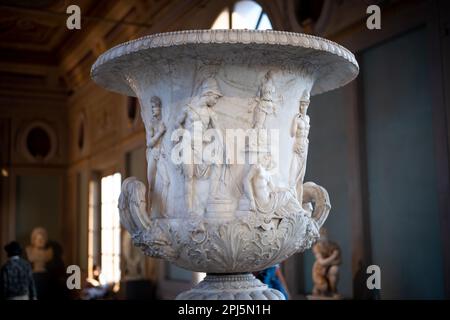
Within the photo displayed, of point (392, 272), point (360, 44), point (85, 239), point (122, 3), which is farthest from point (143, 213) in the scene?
point (85, 239)

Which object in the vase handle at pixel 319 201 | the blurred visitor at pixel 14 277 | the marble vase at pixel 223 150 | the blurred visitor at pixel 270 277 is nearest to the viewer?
the marble vase at pixel 223 150

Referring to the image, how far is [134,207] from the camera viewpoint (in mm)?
3283

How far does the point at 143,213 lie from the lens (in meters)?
3.29

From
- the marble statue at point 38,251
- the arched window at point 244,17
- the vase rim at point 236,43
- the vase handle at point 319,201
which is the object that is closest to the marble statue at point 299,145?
the vase handle at point 319,201

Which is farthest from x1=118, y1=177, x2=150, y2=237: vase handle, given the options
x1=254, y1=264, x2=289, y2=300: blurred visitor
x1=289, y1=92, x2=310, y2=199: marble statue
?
x1=254, y1=264, x2=289, y2=300: blurred visitor

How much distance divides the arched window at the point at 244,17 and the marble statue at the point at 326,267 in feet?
9.16

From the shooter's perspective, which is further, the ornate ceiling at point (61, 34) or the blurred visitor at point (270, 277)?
the ornate ceiling at point (61, 34)

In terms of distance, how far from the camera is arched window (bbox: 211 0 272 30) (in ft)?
24.4

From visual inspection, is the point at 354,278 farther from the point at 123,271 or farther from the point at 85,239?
the point at 85,239

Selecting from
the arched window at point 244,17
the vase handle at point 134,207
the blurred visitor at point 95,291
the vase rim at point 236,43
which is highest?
the arched window at point 244,17

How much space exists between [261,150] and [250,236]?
43cm

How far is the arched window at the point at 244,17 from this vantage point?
24.4 feet

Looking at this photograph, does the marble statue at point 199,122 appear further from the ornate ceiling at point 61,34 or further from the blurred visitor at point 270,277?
the ornate ceiling at point 61,34

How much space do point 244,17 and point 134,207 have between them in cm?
499
